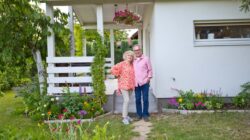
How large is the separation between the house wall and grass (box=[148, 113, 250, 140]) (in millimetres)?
1146

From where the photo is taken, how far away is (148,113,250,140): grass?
236 inches

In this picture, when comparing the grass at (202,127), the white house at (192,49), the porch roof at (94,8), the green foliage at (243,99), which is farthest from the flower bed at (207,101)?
the porch roof at (94,8)

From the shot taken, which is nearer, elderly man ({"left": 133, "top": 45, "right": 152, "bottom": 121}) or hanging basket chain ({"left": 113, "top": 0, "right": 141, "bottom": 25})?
elderly man ({"left": 133, "top": 45, "right": 152, "bottom": 121})

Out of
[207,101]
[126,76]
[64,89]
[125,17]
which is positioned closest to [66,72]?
[64,89]

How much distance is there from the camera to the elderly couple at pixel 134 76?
730 centimetres

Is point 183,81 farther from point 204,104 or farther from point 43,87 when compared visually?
point 43,87

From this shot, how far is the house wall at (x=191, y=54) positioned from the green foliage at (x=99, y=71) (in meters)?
1.49

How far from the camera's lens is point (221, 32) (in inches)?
346

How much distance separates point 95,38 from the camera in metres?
8.28

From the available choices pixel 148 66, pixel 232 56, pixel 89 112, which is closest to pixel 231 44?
pixel 232 56

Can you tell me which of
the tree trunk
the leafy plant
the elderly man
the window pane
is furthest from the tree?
the leafy plant

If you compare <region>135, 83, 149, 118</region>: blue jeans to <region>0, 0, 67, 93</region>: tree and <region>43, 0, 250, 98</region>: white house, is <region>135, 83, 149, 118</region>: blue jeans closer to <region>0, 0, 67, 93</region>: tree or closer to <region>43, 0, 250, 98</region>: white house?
<region>43, 0, 250, 98</region>: white house

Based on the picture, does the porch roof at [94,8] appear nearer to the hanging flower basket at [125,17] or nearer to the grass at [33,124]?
the hanging flower basket at [125,17]

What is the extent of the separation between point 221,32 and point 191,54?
1.08 m
